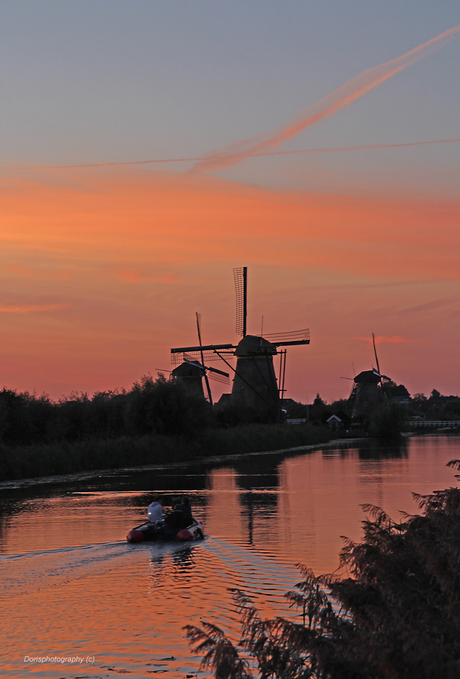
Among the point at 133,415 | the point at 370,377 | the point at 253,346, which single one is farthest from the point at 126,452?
the point at 370,377

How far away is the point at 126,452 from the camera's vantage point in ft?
167

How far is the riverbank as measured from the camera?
135 ft

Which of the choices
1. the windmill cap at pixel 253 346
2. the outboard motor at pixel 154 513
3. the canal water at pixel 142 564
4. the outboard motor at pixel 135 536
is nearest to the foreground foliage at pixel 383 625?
the canal water at pixel 142 564

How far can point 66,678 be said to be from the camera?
9656 millimetres

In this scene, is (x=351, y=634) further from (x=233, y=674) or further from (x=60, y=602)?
(x=60, y=602)

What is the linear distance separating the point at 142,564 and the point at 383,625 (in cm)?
1256

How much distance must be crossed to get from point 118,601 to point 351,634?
8866 mm

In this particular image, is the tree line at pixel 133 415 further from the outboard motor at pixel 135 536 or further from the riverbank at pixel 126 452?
the outboard motor at pixel 135 536

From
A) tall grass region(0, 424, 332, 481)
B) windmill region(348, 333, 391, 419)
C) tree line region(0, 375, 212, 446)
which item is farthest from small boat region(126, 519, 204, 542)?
windmill region(348, 333, 391, 419)

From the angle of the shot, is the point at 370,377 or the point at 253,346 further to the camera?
the point at 370,377

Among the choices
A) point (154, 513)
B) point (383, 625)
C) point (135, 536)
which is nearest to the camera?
point (383, 625)

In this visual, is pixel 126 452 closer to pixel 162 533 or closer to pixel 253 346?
pixel 162 533

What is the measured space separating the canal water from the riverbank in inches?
149

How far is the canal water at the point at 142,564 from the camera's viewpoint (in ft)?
35.8
